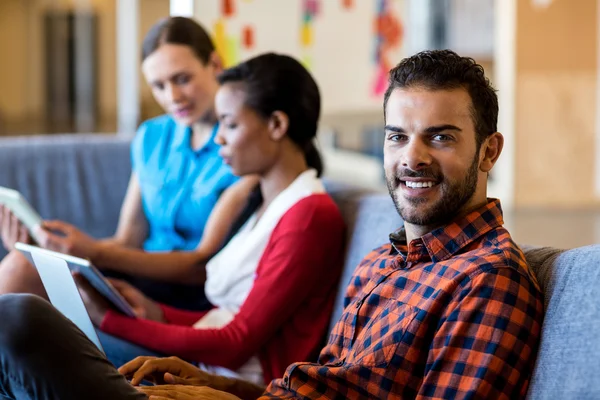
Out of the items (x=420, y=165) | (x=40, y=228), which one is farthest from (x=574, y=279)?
(x=40, y=228)

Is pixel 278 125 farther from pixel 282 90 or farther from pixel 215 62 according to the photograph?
pixel 215 62

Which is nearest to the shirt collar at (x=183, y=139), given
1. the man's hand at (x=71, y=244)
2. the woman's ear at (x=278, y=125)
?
the man's hand at (x=71, y=244)

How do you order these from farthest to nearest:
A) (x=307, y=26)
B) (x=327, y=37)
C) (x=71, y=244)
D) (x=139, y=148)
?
(x=327, y=37) < (x=307, y=26) < (x=139, y=148) < (x=71, y=244)

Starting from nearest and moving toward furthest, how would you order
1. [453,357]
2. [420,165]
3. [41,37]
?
[453,357] → [420,165] → [41,37]

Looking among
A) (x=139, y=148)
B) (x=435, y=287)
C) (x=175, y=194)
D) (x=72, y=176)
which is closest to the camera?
(x=435, y=287)

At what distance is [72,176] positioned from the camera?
11.1 feet

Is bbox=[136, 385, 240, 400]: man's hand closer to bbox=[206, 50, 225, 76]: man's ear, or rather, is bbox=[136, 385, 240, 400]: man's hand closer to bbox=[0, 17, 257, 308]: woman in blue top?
bbox=[0, 17, 257, 308]: woman in blue top

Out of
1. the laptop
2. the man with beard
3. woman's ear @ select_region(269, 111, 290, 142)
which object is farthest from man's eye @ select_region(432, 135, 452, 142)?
the laptop

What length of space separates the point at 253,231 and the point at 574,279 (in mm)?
→ 933

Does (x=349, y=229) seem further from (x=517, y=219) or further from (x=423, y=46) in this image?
(x=423, y=46)

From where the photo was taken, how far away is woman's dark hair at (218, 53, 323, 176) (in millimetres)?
2168

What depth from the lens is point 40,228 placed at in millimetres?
2496

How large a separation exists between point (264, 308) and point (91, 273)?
14.8 inches

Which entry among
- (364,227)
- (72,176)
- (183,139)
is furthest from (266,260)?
(72,176)
